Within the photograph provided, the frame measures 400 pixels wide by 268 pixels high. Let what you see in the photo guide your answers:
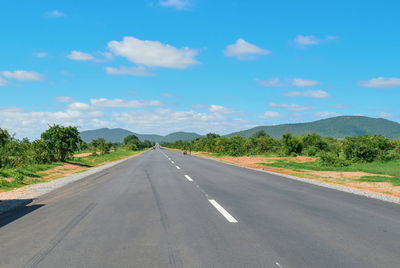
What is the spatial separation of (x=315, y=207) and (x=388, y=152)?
2848 cm

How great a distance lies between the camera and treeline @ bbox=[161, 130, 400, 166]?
31.5 meters

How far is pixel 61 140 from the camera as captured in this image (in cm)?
3033

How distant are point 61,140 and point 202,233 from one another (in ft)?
91.6

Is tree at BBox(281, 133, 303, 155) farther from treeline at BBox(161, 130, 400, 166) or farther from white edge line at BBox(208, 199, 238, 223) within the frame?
white edge line at BBox(208, 199, 238, 223)

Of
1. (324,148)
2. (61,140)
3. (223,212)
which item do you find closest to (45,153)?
(61,140)

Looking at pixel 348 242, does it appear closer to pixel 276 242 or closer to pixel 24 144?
pixel 276 242

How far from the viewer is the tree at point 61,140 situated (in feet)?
97.6

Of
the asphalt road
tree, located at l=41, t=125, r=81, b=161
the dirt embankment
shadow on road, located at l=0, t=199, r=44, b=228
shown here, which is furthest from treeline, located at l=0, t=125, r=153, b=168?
the dirt embankment

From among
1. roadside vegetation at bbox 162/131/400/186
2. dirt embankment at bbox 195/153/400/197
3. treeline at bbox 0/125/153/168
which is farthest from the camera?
roadside vegetation at bbox 162/131/400/186

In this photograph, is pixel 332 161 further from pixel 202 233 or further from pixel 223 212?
pixel 202 233

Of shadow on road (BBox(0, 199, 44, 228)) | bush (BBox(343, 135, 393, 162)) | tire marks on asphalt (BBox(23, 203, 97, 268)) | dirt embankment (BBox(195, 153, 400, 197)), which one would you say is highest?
bush (BBox(343, 135, 393, 162))

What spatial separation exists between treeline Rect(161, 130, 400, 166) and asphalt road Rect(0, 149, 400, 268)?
23.0 meters

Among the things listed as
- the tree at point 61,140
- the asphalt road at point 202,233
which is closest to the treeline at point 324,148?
the asphalt road at point 202,233

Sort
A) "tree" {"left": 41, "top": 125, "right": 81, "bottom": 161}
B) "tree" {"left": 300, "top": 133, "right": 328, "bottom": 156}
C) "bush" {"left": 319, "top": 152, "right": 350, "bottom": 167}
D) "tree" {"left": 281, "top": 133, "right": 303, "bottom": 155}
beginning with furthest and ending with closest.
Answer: "tree" {"left": 300, "top": 133, "right": 328, "bottom": 156} → "tree" {"left": 281, "top": 133, "right": 303, "bottom": 155} → "tree" {"left": 41, "top": 125, "right": 81, "bottom": 161} → "bush" {"left": 319, "top": 152, "right": 350, "bottom": 167}
